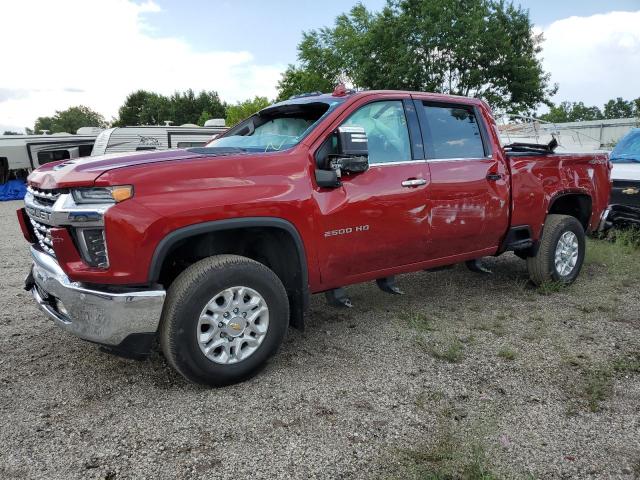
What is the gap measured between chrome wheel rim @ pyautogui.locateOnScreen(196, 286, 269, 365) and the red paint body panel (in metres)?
0.45

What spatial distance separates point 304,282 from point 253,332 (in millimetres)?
498

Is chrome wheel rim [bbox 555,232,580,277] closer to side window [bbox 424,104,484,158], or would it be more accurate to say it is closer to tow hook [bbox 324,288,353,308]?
side window [bbox 424,104,484,158]

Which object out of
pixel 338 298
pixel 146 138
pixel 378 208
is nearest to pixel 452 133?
pixel 378 208

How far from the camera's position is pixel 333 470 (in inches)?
102

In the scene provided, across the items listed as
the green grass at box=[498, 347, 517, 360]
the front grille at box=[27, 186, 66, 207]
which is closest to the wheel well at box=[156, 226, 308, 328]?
the front grille at box=[27, 186, 66, 207]

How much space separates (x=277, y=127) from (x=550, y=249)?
3046mm

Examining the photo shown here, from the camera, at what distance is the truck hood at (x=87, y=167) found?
9.96 ft

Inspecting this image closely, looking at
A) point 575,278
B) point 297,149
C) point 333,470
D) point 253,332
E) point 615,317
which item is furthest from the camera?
point 575,278

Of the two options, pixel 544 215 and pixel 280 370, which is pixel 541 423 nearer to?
pixel 280 370

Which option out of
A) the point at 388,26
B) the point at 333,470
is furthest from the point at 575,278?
the point at 388,26

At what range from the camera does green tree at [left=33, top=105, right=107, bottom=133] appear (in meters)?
108

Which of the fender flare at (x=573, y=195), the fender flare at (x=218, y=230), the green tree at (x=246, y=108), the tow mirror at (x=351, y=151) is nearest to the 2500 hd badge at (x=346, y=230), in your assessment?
the fender flare at (x=218, y=230)

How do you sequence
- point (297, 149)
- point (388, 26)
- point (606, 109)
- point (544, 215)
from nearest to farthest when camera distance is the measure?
point (297, 149), point (544, 215), point (388, 26), point (606, 109)

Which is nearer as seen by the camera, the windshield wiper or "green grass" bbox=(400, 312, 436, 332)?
"green grass" bbox=(400, 312, 436, 332)
